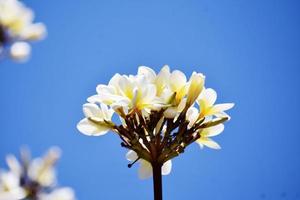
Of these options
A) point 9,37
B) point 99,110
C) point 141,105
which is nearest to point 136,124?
point 141,105

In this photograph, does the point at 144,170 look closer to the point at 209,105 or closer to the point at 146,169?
the point at 146,169

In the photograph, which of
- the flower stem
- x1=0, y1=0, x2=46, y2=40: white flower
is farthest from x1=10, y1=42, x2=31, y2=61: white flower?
the flower stem

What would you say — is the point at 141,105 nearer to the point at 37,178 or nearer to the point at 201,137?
the point at 201,137

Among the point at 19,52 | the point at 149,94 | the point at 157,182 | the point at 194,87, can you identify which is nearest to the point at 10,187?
the point at 19,52

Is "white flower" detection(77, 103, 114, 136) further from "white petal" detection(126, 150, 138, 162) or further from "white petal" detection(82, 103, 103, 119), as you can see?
"white petal" detection(126, 150, 138, 162)

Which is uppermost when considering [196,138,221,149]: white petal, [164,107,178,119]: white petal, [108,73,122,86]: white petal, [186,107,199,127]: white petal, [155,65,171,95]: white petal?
[108,73,122,86]: white petal

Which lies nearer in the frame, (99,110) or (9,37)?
(9,37)

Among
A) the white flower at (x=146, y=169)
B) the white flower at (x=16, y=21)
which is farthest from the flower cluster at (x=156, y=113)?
the white flower at (x=16, y=21)

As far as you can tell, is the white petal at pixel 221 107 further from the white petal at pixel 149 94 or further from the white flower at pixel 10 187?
the white flower at pixel 10 187
